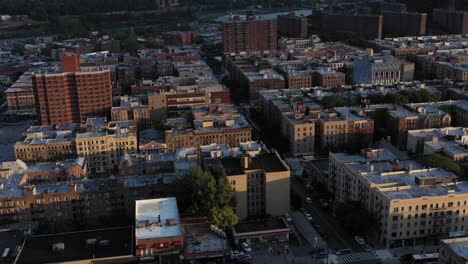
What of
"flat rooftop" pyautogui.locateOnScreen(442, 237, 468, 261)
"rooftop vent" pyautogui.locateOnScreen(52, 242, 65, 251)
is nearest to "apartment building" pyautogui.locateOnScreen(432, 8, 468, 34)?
"flat rooftop" pyautogui.locateOnScreen(442, 237, 468, 261)

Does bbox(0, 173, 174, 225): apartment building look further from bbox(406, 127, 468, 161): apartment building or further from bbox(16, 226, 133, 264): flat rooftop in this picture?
bbox(406, 127, 468, 161): apartment building

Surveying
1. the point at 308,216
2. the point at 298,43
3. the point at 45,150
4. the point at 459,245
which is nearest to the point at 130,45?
the point at 298,43

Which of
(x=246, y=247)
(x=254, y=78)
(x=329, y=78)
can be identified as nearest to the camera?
(x=246, y=247)

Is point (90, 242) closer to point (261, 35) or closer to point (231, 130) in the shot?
point (231, 130)

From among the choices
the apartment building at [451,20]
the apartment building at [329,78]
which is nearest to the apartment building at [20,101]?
the apartment building at [329,78]

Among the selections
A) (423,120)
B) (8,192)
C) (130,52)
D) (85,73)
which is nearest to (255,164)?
(8,192)

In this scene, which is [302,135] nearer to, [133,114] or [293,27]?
[133,114]

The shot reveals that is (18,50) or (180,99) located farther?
(18,50)
